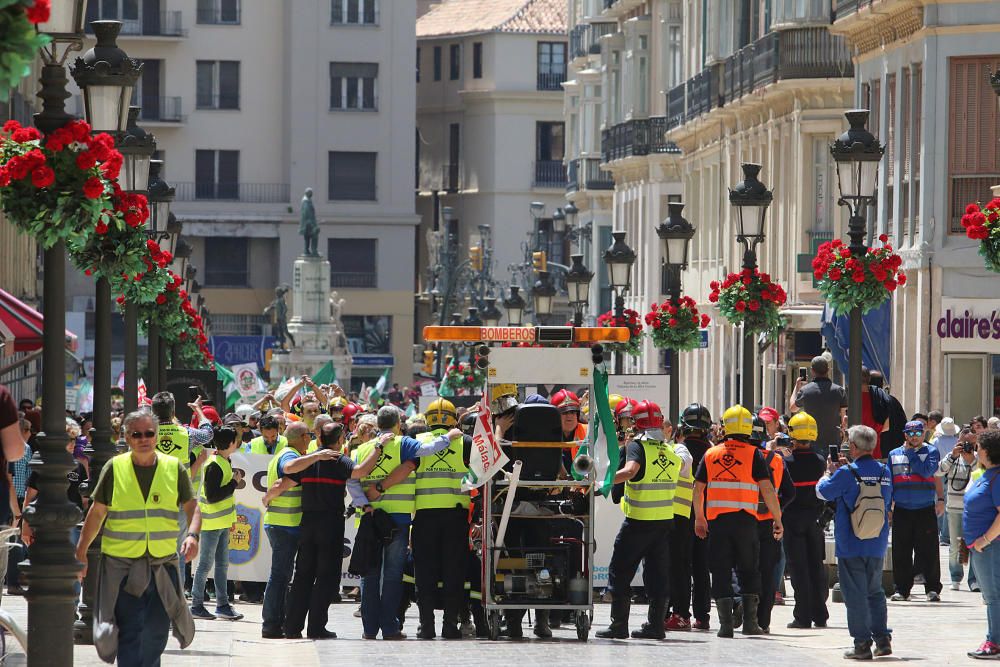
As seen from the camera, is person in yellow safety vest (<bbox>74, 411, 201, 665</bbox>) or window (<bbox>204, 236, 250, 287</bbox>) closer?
person in yellow safety vest (<bbox>74, 411, 201, 665</bbox>)

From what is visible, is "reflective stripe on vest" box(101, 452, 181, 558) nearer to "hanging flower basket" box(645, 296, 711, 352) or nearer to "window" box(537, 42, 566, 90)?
"hanging flower basket" box(645, 296, 711, 352)

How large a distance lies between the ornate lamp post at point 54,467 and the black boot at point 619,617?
5.46 metres

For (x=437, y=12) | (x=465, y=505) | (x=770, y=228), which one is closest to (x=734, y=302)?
(x=465, y=505)

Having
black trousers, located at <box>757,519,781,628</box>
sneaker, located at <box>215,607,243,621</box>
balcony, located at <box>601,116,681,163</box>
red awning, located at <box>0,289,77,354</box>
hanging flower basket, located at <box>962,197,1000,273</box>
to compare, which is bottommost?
sneaker, located at <box>215,607,243,621</box>

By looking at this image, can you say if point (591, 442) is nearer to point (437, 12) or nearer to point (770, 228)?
point (770, 228)

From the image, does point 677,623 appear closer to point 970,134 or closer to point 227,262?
point 970,134

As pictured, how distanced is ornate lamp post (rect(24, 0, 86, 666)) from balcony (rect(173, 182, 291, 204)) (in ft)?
250

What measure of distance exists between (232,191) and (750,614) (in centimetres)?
7267

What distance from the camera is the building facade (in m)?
88.1

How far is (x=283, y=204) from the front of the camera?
88.6 meters

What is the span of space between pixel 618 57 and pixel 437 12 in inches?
1853

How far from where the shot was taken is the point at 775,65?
138 feet

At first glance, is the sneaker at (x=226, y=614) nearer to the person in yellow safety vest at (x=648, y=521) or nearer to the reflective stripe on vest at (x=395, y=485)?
the reflective stripe on vest at (x=395, y=485)

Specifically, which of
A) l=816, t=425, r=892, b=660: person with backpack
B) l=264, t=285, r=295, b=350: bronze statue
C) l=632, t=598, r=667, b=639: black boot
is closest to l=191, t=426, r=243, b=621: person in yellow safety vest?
l=632, t=598, r=667, b=639: black boot
